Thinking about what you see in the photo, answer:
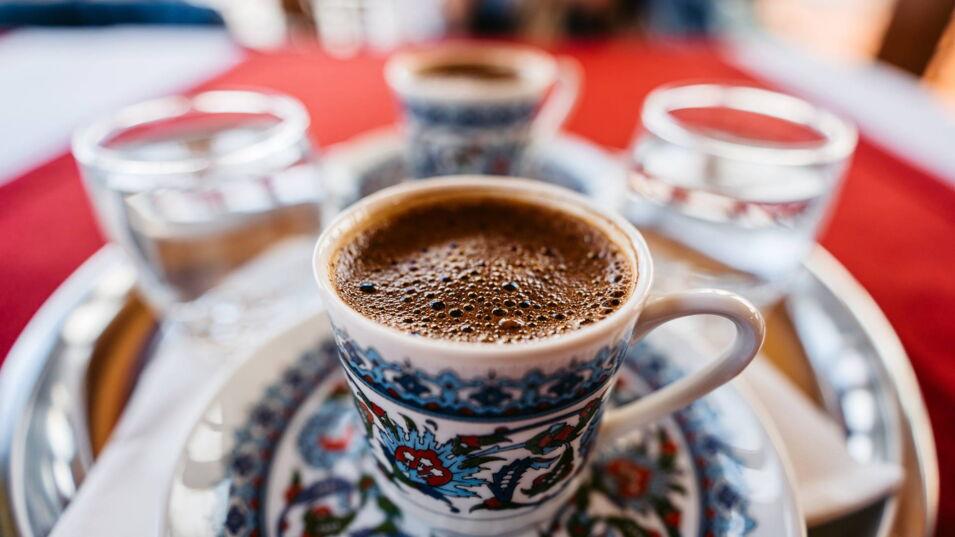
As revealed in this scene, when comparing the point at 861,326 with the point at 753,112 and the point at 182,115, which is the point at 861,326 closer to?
the point at 753,112

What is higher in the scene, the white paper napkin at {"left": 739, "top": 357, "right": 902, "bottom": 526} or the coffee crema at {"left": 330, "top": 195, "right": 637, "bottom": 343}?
the coffee crema at {"left": 330, "top": 195, "right": 637, "bottom": 343}

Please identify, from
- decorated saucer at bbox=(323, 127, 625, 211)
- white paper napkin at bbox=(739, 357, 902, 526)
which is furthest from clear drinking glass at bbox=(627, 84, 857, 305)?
white paper napkin at bbox=(739, 357, 902, 526)

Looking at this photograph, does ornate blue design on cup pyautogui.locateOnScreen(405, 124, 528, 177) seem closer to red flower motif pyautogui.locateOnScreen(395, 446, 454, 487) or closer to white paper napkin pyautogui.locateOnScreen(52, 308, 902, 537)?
white paper napkin pyautogui.locateOnScreen(52, 308, 902, 537)

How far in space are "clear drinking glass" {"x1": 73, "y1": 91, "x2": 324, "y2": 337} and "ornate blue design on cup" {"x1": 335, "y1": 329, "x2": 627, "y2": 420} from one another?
38cm

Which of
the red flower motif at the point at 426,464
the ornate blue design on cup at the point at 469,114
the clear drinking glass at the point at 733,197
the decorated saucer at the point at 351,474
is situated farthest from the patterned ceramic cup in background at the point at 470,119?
the red flower motif at the point at 426,464

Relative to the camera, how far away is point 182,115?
2.74 ft

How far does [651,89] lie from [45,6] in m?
2.00

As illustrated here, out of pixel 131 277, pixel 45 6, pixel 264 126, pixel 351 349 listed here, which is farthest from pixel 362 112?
pixel 45 6

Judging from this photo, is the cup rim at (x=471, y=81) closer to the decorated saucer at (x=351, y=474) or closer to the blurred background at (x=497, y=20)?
the decorated saucer at (x=351, y=474)

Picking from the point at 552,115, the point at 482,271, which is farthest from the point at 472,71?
the point at 482,271

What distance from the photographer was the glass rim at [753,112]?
2.35ft

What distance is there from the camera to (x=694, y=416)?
56 centimetres

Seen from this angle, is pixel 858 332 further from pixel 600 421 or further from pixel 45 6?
pixel 45 6

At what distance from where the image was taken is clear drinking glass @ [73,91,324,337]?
0.66 metres
